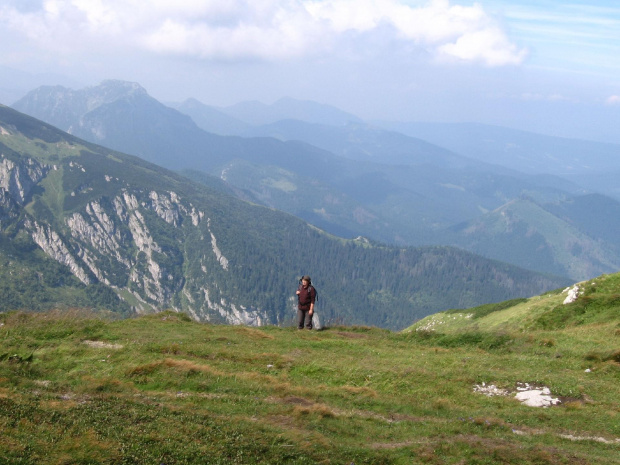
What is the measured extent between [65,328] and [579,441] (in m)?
25.7

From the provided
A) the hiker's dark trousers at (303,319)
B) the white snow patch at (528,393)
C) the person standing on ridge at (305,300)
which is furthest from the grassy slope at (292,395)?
the person standing on ridge at (305,300)

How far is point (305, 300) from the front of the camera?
31.5 metres

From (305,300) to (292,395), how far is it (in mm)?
12951

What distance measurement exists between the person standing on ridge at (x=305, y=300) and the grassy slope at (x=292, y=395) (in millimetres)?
1764

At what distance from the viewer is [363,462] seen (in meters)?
12.8

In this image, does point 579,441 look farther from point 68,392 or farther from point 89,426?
point 68,392

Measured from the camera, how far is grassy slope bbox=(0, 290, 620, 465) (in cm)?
1259

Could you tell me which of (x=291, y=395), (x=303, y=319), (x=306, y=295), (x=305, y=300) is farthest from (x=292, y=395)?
(x=303, y=319)

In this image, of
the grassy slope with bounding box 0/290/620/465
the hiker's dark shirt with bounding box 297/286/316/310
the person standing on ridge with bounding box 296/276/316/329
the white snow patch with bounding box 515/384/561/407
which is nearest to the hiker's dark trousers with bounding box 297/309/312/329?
the person standing on ridge with bounding box 296/276/316/329

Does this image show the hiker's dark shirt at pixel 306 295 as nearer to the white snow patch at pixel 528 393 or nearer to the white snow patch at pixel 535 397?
the white snow patch at pixel 528 393

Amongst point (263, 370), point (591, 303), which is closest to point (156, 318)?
point (263, 370)

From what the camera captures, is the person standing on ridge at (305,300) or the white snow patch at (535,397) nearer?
the white snow patch at (535,397)

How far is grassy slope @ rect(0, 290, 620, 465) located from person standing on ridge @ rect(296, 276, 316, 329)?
5.79 feet

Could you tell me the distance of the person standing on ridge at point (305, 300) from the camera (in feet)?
102
